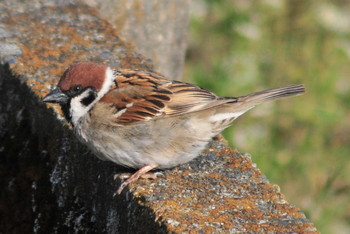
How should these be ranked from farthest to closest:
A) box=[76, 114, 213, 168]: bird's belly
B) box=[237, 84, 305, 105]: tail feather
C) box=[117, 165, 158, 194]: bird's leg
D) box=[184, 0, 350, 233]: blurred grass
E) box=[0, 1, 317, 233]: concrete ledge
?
box=[184, 0, 350, 233]: blurred grass, box=[237, 84, 305, 105]: tail feather, box=[76, 114, 213, 168]: bird's belly, box=[117, 165, 158, 194]: bird's leg, box=[0, 1, 317, 233]: concrete ledge

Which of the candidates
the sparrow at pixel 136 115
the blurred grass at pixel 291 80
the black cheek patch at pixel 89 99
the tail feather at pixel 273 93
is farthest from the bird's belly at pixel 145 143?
the blurred grass at pixel 291 80

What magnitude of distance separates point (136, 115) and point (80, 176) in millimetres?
362

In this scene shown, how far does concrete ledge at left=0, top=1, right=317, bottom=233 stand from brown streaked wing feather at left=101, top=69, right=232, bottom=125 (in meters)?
0.21

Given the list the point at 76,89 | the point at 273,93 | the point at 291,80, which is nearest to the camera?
the point at 76,89

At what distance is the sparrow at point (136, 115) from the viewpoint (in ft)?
10.2

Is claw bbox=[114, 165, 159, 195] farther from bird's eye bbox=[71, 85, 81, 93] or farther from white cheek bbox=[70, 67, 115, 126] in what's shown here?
bird's eye bbox=[71, 85, 81, 93]

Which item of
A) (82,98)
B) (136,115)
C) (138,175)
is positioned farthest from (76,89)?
(138,175)

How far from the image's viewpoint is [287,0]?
654 cm

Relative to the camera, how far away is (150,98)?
326 cm

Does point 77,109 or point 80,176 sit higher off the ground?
point 77,109

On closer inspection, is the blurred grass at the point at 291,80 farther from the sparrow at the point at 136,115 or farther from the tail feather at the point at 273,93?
the sparrow at the point at 136,115

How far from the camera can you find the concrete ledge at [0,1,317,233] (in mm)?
2627

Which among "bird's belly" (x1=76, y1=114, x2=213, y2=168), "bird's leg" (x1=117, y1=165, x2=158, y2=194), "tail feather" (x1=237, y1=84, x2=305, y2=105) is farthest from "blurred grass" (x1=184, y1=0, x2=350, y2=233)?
"bird's leg" (x1=117, y1=165, x2=158, y2=194)

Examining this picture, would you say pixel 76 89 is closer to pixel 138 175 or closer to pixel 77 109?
pixel 77 109
